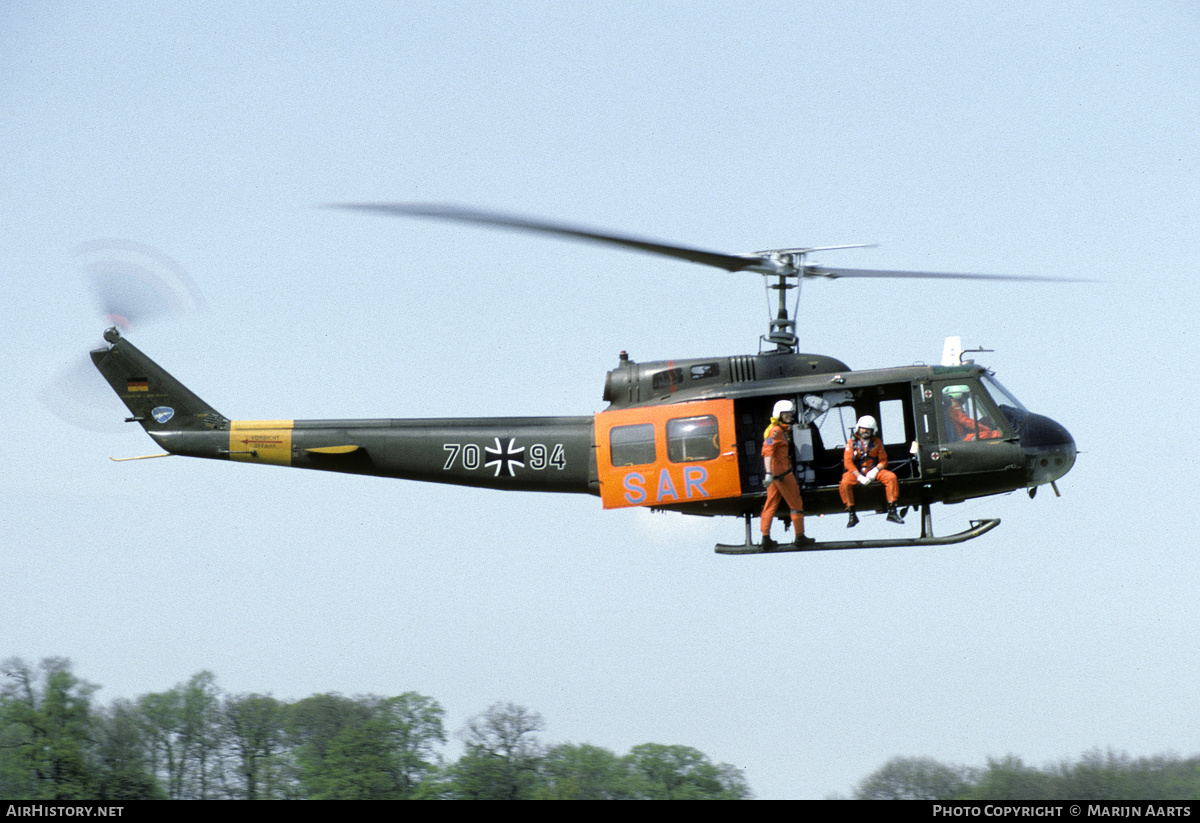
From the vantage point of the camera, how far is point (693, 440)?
16.4m

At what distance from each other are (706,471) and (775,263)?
106 inches

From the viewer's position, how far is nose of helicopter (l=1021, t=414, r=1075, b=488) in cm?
1612

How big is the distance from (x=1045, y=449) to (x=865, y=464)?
7.14 ft

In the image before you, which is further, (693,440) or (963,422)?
(693,440)

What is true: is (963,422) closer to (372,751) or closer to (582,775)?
(582,775)

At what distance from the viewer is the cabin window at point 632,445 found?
16594 millimetres

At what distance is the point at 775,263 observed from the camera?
1659 cm

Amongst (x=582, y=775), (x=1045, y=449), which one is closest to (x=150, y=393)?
(x=582, y=775)

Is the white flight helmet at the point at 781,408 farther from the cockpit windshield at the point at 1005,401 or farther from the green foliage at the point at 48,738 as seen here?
the green foliage at the point at 48,738

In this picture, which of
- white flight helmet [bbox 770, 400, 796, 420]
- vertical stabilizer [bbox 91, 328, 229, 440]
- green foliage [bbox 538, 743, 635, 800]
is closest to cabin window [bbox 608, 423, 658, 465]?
white flight helmet [bbox 770, 400, 796, 420]

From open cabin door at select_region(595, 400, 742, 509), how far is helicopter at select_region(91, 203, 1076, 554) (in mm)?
17

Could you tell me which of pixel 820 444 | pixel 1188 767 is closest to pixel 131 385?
pixel 820 444
